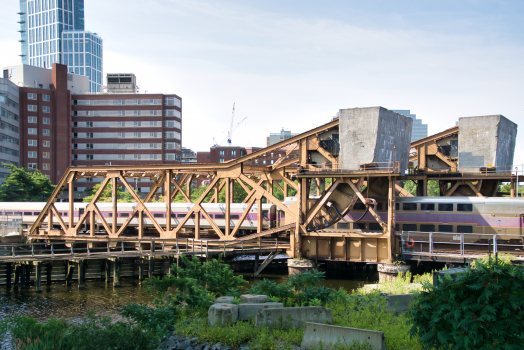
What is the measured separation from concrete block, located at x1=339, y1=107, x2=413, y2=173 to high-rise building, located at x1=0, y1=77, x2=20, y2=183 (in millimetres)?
92674

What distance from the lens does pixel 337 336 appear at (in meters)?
15.2

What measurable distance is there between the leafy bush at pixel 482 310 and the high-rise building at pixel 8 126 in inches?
4388

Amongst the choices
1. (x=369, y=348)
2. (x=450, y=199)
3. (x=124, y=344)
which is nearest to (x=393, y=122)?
(x=450, y=199)

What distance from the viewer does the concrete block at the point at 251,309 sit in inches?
713

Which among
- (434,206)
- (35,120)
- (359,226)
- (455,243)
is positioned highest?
(35,120)

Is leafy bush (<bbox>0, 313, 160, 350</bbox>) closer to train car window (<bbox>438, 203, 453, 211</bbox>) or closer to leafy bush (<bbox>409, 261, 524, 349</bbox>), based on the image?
leafy bush (<bbox>409, 261, 524, 349</bbox>)

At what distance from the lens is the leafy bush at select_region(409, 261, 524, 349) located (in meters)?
11.8

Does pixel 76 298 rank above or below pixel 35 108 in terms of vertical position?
A: below

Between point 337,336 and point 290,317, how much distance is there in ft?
9.07

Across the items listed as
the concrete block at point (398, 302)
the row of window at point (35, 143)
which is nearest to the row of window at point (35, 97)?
the row of window at point (35, 143)

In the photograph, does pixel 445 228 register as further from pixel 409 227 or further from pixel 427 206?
pixel 409 227

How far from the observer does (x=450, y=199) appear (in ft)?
125

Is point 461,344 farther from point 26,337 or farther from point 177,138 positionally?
point 177,138

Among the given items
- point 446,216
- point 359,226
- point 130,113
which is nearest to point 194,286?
point 359,226
